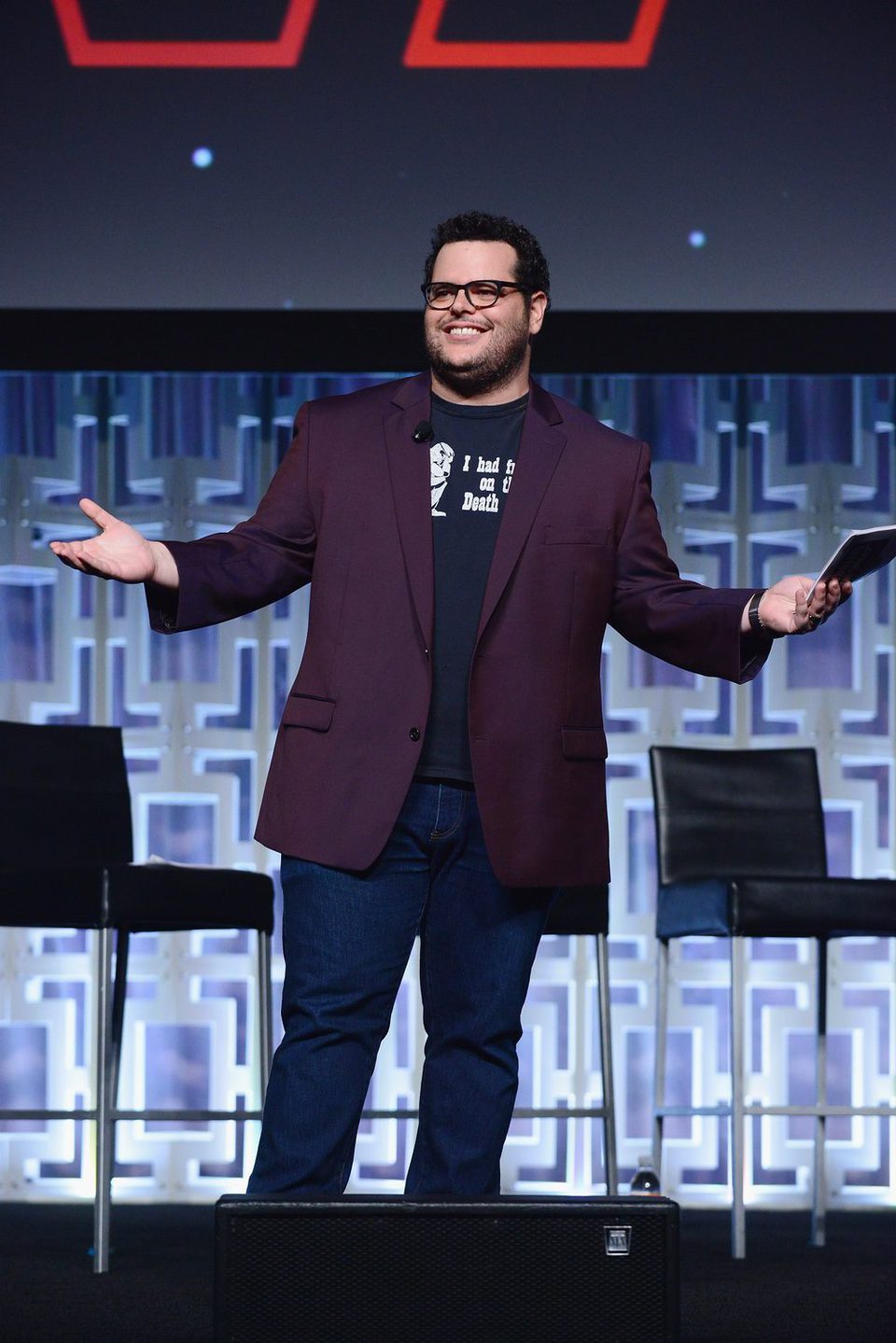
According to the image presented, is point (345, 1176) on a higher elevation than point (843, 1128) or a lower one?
higher

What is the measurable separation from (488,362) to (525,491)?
169mm

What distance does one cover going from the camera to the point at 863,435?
4.60 meters

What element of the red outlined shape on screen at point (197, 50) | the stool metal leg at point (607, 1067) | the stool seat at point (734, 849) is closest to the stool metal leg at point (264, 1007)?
the stool metal leg at point (607, 1067)

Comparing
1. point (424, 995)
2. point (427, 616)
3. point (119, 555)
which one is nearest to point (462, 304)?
point (427, 616)

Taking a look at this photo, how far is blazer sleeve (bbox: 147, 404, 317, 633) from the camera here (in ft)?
6.59

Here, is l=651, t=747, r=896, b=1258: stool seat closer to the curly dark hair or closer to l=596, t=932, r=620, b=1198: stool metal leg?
l=596, t=932, r=620, b=1198: stool metal leg

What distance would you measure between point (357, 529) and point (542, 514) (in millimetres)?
233

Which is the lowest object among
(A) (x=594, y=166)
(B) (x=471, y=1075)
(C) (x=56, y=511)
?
(B) (x=471, y=1075)

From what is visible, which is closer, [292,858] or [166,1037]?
[292,858]

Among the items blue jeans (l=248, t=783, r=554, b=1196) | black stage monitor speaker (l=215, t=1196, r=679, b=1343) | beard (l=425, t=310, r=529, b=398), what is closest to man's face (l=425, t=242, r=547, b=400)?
beard (l=425, t=310, r=529, b=398)

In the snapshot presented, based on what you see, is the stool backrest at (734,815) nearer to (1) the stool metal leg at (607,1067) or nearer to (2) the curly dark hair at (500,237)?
(1) the stool metal leg at (607,1067)

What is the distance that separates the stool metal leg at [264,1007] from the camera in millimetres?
3357

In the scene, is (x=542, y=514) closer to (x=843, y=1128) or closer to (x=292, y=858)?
(x=292, y=858)

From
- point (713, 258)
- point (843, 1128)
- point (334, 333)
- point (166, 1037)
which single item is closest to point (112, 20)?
point (334, 333)
